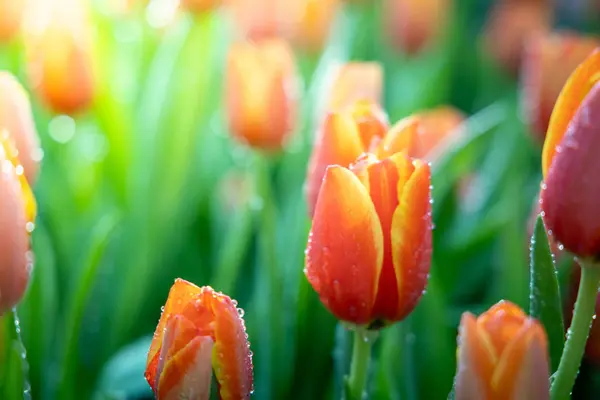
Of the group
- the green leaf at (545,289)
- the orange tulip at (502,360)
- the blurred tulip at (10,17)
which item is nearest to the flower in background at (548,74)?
the green leaf at (545,289)

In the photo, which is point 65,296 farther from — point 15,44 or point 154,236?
point 15,44

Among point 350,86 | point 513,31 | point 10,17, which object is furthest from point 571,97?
point 513,31

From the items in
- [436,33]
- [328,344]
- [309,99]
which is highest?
[436,33]

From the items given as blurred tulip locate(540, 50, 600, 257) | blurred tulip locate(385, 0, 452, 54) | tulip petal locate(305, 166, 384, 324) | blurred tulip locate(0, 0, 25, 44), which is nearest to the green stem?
tulip petal locate(305, 166, 384, 324)

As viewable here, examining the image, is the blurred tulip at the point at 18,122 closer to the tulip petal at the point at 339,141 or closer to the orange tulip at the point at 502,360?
the tulip petal at the point at 339,141

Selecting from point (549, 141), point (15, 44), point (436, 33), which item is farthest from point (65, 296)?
point (436, 33)

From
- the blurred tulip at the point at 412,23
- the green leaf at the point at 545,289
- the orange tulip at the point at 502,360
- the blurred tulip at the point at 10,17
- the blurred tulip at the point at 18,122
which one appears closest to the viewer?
the orange tulip at the point at 502,360
